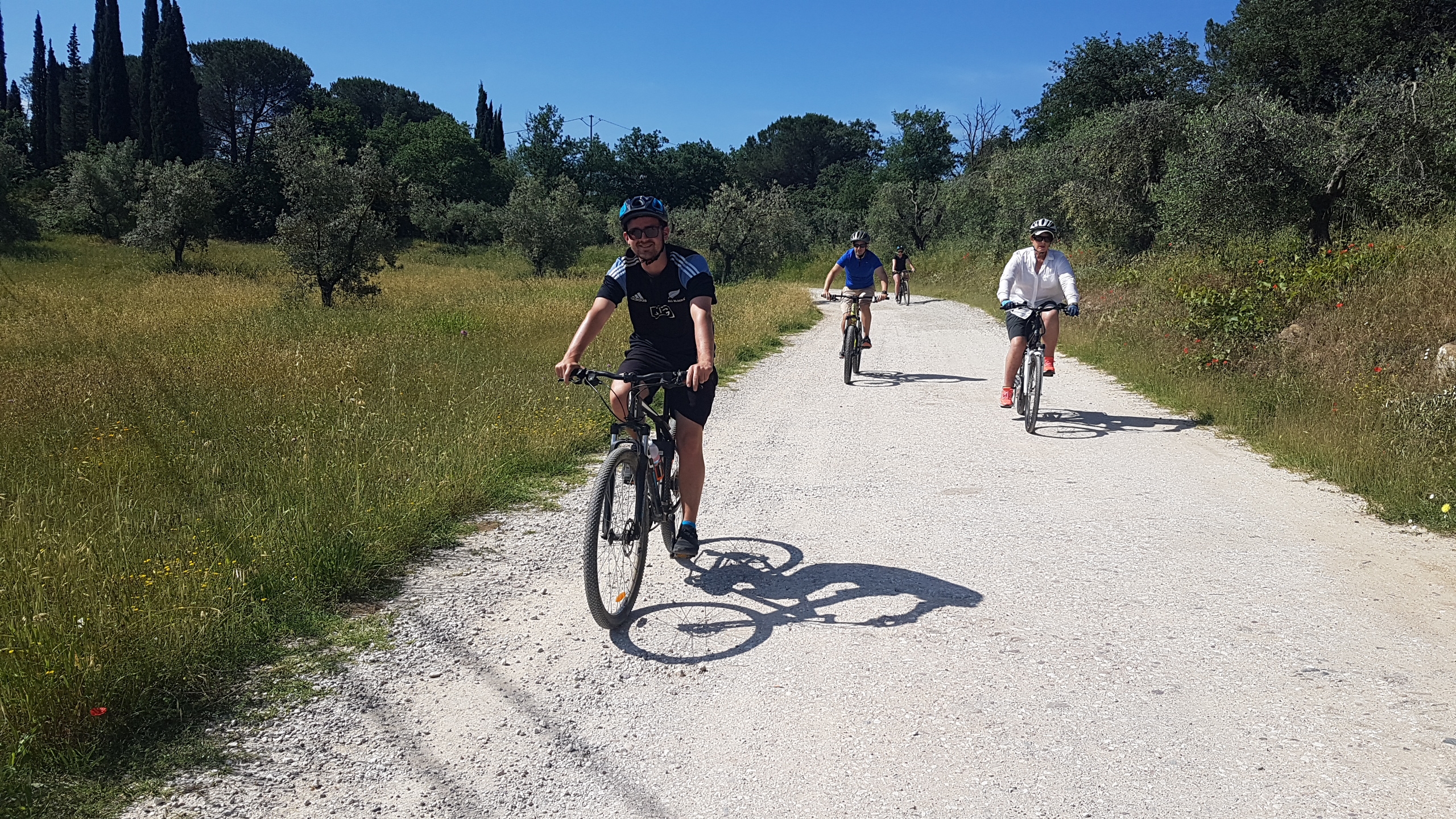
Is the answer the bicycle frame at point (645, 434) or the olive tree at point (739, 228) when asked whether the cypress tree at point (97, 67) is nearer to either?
the olive tree at point (739, 228)

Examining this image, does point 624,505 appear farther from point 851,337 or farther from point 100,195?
point 100,195

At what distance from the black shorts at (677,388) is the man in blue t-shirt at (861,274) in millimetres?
7730

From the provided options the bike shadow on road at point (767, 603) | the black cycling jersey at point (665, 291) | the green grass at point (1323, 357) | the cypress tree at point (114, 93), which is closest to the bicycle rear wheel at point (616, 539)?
the bike shadow on road at point (767, 603)

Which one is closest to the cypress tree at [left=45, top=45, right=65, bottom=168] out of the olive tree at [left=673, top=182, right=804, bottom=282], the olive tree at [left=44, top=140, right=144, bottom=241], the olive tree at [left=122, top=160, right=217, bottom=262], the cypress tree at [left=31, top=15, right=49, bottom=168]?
the cypress tree at [left=31, top=15, right=49, bottom=168]

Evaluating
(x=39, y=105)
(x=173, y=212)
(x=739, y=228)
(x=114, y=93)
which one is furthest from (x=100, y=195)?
(x=39, y=105)

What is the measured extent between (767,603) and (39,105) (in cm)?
8248

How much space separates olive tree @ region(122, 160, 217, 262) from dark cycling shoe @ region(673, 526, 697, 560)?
34.0 meters

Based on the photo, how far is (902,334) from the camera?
59.2 feet

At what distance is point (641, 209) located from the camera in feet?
13.4

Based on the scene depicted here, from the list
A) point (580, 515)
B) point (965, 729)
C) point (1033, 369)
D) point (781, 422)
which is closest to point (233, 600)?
point (580, 515)

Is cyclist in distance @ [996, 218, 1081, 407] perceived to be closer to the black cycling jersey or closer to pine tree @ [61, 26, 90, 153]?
the black cycling jersey

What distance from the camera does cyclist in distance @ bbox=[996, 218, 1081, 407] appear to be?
8516 millimetres

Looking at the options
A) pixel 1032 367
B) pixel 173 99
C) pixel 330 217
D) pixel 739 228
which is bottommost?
pixel 1032 367

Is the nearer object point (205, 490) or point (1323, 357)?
point (205, 490)
